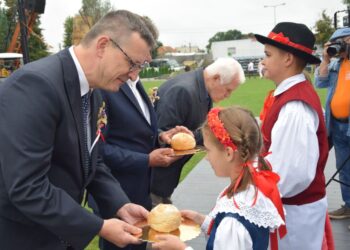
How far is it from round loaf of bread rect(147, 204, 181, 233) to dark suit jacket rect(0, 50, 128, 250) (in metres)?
0.39

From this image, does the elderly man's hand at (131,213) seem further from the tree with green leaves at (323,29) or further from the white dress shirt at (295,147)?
the tree with green leaves at (323,29)

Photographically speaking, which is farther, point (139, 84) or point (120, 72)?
point (139, 84)

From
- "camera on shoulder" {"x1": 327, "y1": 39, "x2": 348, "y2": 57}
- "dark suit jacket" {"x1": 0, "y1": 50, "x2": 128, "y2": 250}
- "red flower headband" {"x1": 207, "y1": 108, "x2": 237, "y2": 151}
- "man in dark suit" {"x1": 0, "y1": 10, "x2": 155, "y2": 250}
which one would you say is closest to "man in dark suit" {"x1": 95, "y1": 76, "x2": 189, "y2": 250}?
"man in dark suit" {"x1": 0, "y1": 10, "x2": 155, "y2": 250}

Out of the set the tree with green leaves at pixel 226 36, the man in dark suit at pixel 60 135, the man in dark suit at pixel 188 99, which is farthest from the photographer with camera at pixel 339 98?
the tree with green leaves at pixel 226 36

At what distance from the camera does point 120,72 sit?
81.0 inches

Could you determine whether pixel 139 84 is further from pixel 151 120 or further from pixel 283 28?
pixel 283 28

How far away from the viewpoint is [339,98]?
4770 mm

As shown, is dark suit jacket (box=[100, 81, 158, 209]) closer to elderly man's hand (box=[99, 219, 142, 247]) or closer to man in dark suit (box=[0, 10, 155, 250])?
man in dark suit (box=[0, 10, 155, 250])

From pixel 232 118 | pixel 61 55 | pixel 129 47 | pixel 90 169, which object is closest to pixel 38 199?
pixel 90 169

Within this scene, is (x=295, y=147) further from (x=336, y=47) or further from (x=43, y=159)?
(x=336, y=47)

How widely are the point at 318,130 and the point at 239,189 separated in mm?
877

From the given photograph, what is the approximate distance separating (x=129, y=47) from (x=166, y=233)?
3.11ft

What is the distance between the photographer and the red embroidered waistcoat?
2549 mm

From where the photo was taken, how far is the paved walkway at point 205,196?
441cm
